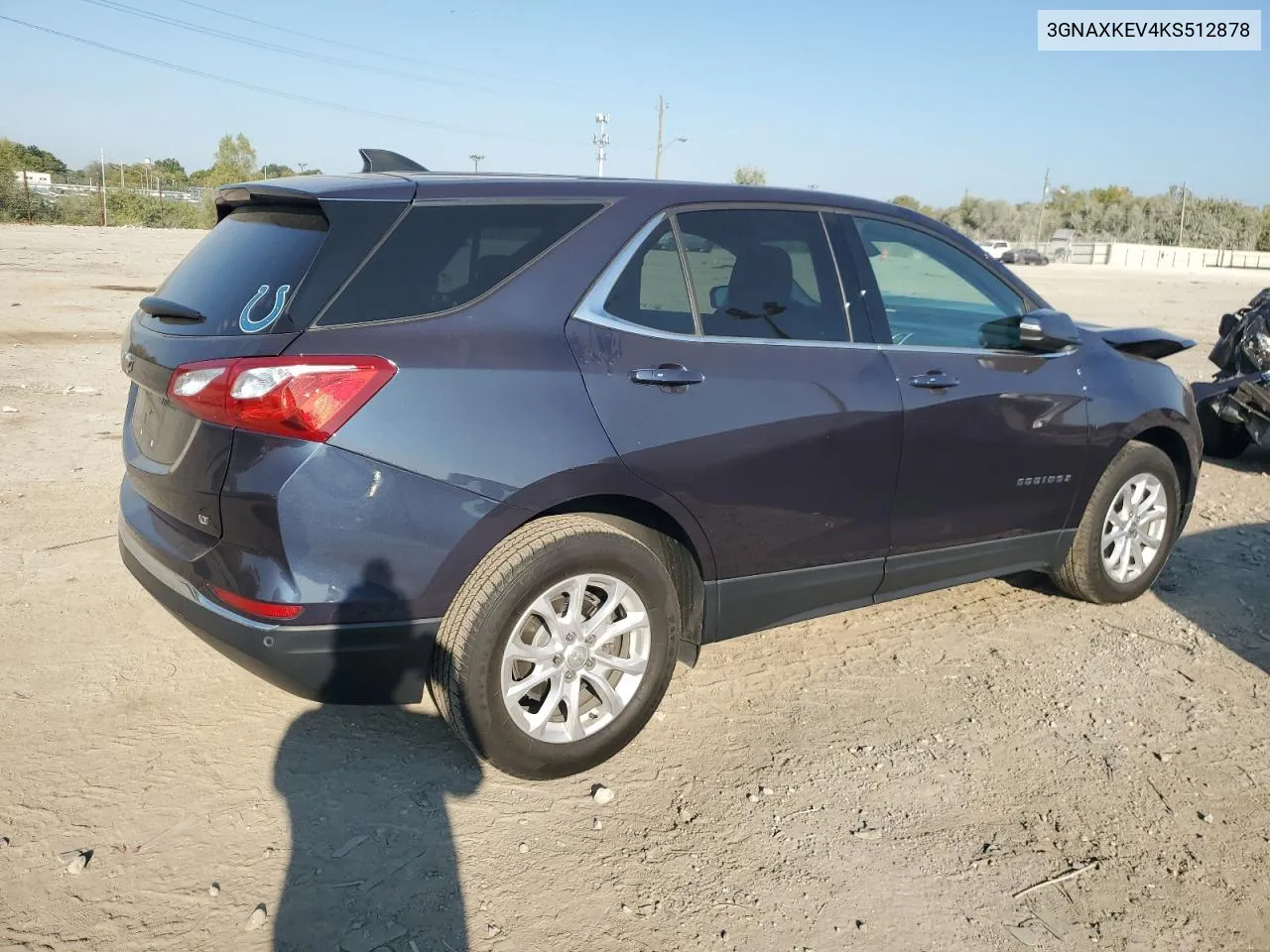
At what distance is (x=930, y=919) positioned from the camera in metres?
2.66

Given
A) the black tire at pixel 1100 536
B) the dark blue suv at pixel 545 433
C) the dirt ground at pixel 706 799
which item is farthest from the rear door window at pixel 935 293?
the dirt ground at pixel 706 799

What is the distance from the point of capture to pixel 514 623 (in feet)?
9.81

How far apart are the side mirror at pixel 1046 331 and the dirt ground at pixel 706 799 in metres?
Answer: 1.31

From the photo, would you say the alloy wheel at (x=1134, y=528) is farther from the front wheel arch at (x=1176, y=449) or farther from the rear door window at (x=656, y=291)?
the rear door window at (x=656, y=291)

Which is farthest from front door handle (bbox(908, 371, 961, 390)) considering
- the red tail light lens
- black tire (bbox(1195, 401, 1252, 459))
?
black tire (bbox(1195, 401, 1252, 459))

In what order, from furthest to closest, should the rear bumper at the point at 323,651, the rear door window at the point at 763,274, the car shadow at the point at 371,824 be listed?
1. the rear door window at the point at 763,274
2. the rear bumper at the point at 323,651
3. the car shadow at the point at 371,824

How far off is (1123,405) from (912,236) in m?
1.33

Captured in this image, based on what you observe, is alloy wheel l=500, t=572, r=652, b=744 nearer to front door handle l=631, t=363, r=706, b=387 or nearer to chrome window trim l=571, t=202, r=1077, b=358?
front door handle l=631, t=363, r=706, b=387


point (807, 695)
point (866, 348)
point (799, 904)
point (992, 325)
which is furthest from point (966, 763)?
point (992, 325)

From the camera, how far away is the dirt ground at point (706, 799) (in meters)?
2.62

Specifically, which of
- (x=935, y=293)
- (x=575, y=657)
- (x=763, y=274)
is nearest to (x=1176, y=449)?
(x=935, y=293)

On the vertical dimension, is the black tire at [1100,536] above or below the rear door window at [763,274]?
below

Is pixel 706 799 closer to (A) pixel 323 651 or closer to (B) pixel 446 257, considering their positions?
(A) pixel 323 651

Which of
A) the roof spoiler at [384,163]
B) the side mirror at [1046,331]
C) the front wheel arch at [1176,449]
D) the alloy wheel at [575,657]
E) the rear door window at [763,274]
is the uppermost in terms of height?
the roof spoiler at [384,163]
